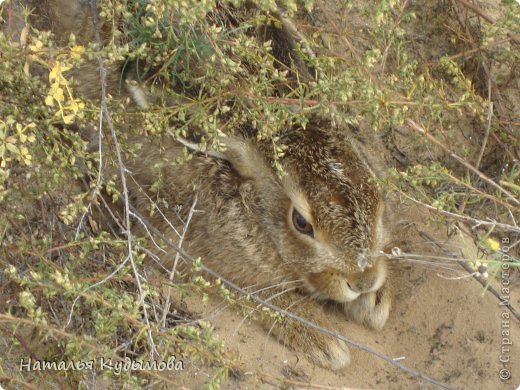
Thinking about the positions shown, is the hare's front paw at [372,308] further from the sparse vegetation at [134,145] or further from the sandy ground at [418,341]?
the sparse vegetation at [134,145]

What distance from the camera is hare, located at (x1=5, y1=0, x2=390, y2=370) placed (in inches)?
184

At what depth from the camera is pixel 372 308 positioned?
17.1ft

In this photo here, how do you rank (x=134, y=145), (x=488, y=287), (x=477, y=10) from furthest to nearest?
(x=477, y=10) < (x=488, y=287) < (x=134, y=145)

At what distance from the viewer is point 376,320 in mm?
5242

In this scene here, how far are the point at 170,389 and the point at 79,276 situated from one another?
90cm

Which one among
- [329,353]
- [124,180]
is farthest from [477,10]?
[124,180]

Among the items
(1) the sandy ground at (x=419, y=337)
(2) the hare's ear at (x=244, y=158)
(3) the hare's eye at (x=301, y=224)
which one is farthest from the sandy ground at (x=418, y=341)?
(2) the hare's ear at (x=244, y=158)

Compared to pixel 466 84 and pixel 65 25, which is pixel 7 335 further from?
pixel 466 84

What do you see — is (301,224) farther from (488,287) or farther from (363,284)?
(488,287)

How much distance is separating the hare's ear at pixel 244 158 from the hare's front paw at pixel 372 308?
1084 millimetres

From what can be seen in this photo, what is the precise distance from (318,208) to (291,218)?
33cm

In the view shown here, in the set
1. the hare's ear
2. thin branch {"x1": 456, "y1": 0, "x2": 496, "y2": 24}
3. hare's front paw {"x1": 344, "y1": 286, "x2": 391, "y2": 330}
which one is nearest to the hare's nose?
hare's front paw {"x1": 344, "y1": 286, "x2": 391, "y2": 330}

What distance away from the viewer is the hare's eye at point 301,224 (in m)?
4.85

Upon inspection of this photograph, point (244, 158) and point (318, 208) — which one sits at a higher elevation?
point (244, 158)
